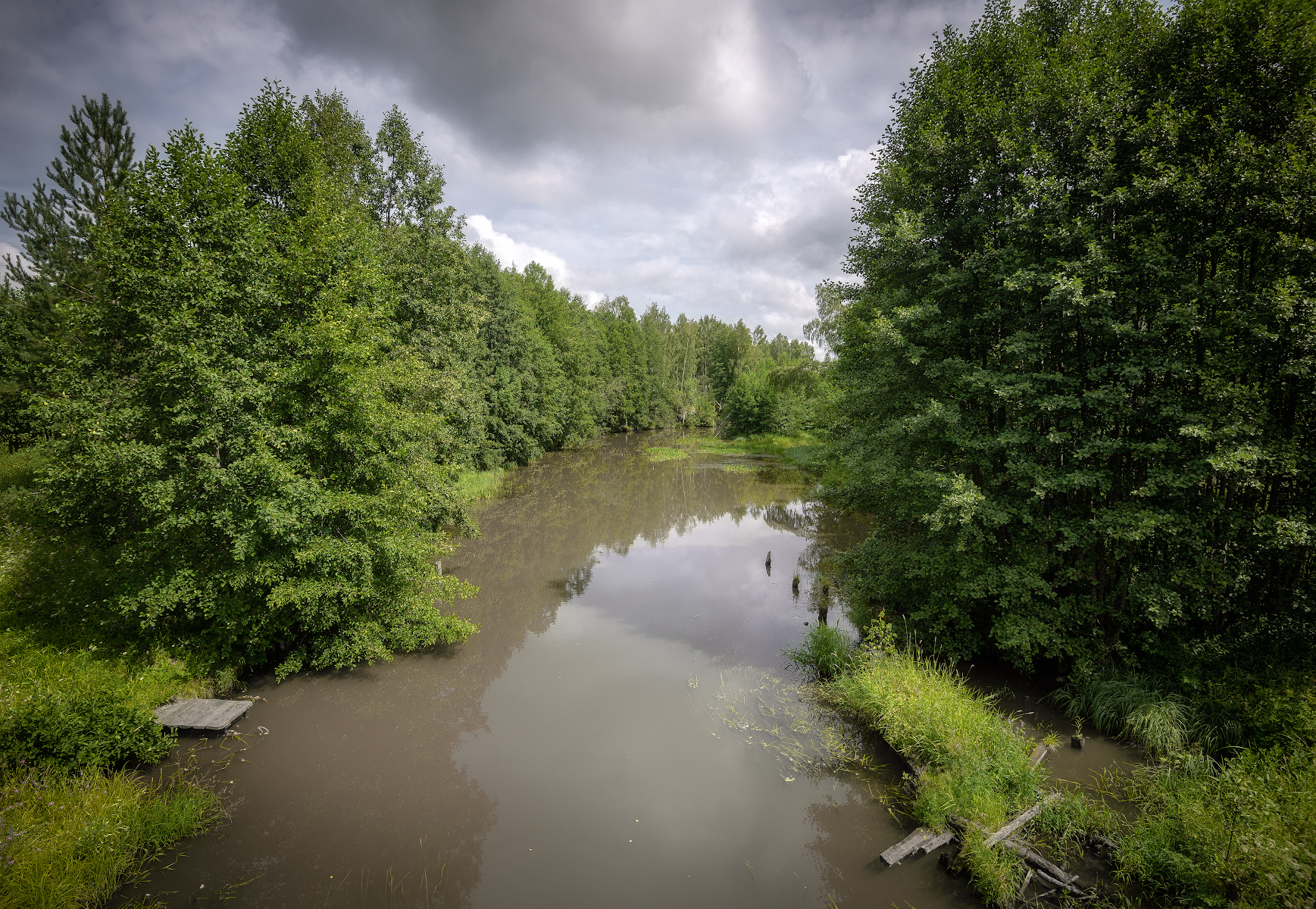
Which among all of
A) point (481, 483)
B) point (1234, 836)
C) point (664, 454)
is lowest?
point (1234, 836)

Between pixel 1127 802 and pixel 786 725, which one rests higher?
pixel 1127 802

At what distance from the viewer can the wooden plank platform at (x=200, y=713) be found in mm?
8828

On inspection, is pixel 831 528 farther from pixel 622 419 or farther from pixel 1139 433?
pixel 622 419

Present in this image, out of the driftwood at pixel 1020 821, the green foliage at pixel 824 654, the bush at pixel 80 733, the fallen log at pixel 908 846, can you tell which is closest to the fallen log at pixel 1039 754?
the driftwood at pixel 1020 821

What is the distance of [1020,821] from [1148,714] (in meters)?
3.85

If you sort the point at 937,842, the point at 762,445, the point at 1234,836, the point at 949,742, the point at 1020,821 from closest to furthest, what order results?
the point at 1234,836
the point at 1020,821
the point at 937,842
the point at 949,742
the point at 762,445

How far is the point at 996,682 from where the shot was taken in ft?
35.1

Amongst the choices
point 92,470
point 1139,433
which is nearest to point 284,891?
point 92,470

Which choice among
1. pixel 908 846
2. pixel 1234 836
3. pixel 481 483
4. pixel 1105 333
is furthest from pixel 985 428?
pixel 481 483

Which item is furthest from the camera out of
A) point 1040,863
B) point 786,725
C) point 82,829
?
point 786,725

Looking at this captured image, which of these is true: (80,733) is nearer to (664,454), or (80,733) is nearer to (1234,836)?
(1234,836)

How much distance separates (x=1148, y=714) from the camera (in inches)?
328

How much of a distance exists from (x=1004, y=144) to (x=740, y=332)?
2570 inches

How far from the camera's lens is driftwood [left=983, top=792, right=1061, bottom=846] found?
6.38 m
